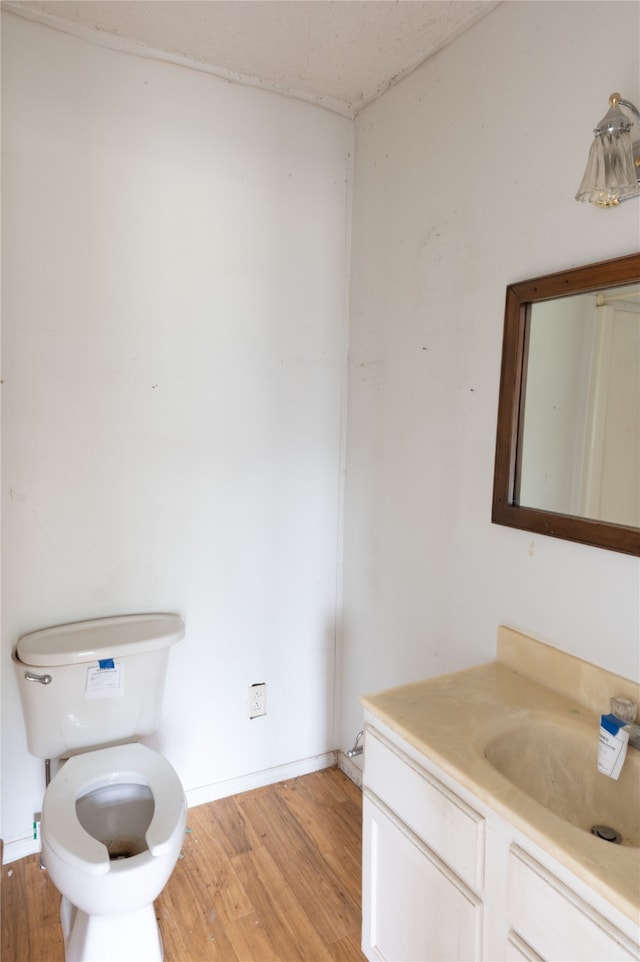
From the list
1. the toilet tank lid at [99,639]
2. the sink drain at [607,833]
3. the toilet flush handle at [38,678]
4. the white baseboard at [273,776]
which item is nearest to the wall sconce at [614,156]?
the sink drain at [607,833]

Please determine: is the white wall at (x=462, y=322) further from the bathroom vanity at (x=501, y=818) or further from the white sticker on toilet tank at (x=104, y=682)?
the white sticker on toilet tank at (x=104, y=682)

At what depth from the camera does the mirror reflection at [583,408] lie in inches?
45.2

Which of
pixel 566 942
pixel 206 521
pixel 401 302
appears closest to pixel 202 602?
pixel 206 521

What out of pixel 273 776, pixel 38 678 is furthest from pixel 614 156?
pixel 273 776

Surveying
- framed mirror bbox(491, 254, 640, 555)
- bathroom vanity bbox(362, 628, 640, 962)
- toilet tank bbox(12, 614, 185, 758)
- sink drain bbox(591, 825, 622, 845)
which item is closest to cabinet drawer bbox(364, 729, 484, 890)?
bathroom vanity bbox(362, 628, 640, 962)

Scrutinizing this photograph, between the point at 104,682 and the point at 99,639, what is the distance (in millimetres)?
121

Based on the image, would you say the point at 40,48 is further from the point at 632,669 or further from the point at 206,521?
the point at 632,669

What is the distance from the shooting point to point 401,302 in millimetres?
1826

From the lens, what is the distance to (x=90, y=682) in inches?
63.9

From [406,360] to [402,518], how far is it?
50cm

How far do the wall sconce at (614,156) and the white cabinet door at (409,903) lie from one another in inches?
52.2

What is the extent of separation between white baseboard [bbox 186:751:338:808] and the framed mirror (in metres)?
1.34

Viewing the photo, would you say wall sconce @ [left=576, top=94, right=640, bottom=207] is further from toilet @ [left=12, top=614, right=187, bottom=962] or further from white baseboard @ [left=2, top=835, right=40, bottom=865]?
white baseboard @ [left=2, top=835, right=40, bottom=865]

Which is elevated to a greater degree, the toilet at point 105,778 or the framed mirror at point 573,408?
the framed mirror at point 573,408
